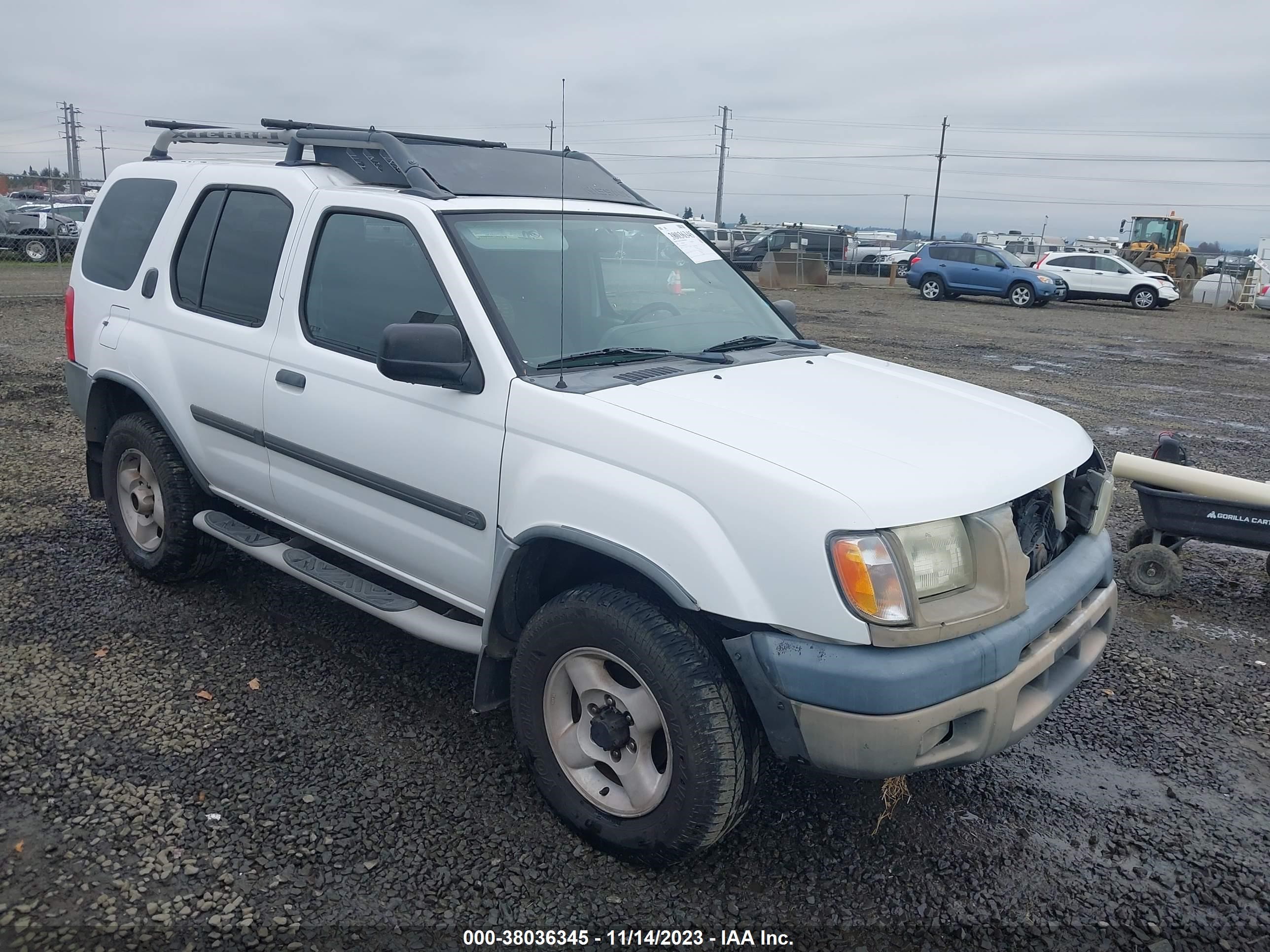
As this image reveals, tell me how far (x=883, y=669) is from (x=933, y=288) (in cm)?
2686

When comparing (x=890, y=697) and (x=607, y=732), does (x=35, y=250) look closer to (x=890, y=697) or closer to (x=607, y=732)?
(x=607, y=732)

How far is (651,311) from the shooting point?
3.91 m

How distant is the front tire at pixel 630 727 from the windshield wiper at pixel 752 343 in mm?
1294

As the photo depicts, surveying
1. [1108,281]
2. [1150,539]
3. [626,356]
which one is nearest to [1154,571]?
[1150,539]

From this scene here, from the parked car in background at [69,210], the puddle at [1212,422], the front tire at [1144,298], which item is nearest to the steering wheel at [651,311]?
the puddle at [1212,422]

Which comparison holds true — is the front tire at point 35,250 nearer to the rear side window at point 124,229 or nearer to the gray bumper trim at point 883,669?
the rear side window at point 124,229

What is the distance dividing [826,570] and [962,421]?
3.50ft

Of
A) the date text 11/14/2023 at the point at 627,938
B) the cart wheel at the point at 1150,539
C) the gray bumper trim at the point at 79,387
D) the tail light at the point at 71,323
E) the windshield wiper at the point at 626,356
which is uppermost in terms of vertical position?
the windshield wiper at the point at 626,356

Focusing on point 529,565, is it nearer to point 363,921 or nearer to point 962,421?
point 363,921

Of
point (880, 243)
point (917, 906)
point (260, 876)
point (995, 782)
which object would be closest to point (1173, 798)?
point (995, 782)

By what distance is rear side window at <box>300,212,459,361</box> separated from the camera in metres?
3.54

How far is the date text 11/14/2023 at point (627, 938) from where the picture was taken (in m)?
2.68

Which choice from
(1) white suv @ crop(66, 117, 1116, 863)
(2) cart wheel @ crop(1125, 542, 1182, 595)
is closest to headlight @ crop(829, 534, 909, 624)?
(1) white suv @ crop(66, 117, 1116, 863)

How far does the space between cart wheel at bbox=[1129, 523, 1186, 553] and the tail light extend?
5.67 m
